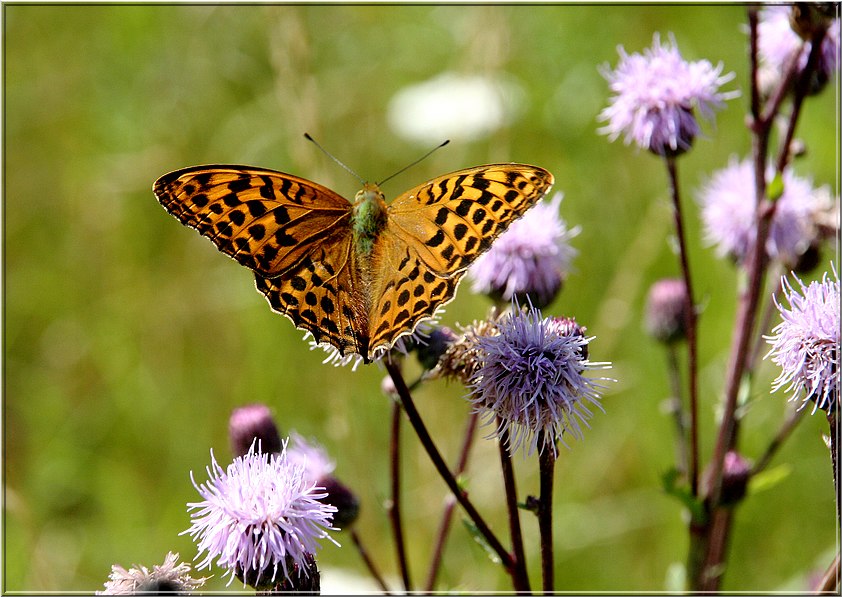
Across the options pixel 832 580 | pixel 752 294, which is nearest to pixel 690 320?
pixel 752 294

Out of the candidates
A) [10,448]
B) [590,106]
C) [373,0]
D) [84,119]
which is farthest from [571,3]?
[10,448]

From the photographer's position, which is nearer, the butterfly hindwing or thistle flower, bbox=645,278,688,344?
the butterfly hindwing

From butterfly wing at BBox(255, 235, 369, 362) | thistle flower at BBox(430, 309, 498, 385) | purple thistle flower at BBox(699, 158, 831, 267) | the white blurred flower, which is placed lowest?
thistle flower at BBox(430, 309, 498, 385)

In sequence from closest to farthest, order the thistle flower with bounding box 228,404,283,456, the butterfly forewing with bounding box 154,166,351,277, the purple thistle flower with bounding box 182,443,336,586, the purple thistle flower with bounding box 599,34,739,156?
the purple thistle flower with bounding box 182,443,336,586 → the butterfly forewing with bounding box 154,166,351,277 → the thistle flower with bounding box 228,404,283,456 → the purple thistle flower with bounding box 599,34,739,156

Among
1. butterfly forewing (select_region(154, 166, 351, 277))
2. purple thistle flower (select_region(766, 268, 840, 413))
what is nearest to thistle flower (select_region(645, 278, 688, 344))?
purple thistle flower (select_region(766, 268, 840, 413))

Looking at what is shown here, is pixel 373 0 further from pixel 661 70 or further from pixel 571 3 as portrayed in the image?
pixel 661 70

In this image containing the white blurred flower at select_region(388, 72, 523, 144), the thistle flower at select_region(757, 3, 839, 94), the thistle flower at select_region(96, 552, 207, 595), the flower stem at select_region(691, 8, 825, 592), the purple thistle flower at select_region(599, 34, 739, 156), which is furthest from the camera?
the white blurred flower at select_region(388, 72, 523, 144)

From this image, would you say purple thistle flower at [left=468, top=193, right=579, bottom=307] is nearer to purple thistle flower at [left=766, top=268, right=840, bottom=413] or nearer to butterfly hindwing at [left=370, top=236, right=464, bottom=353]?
butterfly hindwing at [left=370, top=236, right=464, bottom=353]
